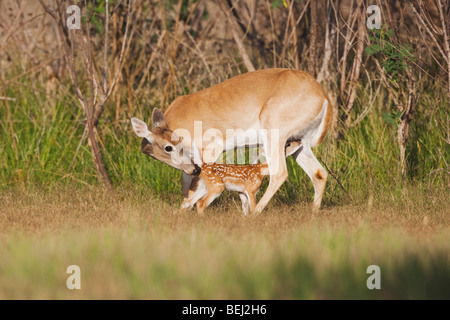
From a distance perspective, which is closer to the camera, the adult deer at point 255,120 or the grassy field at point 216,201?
the grassy field at point 216,201

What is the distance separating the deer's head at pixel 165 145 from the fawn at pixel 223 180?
16cm

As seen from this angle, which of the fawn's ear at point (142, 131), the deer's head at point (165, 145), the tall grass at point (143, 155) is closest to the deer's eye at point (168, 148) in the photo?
the deer's head at point (165, 145)

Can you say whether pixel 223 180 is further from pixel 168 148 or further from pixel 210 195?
pixel 168 148

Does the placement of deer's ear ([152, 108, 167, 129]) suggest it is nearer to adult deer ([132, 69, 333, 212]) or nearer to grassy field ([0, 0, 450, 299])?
adult deer ([132, 69, 333, 212])

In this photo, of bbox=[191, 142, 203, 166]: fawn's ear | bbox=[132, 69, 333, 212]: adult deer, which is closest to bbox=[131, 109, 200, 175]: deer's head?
bbox=[132, 69, 333, 212]: adult deer

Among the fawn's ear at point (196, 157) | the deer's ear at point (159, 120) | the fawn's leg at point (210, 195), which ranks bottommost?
the fawn's leg at point (210, 195)

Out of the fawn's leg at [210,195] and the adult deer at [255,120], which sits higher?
the adult deer at [255,120]

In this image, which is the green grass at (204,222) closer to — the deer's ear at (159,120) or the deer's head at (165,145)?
the deer's head at (165,145)

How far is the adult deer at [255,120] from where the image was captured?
6.73m

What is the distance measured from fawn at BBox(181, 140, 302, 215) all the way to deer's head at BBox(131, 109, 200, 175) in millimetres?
157

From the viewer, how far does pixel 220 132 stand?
22.9ft

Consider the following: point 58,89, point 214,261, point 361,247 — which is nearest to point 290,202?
point 361,247

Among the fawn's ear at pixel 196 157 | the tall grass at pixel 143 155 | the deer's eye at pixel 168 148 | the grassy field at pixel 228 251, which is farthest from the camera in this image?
the tall grass at pixel 143 155

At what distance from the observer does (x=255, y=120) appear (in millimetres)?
6895
